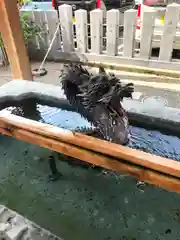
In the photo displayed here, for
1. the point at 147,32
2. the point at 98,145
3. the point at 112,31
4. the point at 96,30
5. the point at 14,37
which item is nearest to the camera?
the point at 98,145

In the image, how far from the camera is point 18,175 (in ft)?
8.13

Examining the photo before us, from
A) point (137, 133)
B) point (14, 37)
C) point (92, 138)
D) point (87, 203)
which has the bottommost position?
point (87, 203)

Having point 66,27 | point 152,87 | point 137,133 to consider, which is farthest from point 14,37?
point 152,87

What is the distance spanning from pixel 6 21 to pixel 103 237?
2.82 m

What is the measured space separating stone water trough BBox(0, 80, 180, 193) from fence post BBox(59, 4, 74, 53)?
9.92 ft

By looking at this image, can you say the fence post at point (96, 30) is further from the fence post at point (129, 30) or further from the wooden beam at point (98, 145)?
the wooden beam at point (98, 145)

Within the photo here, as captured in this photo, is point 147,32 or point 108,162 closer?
point 108,162

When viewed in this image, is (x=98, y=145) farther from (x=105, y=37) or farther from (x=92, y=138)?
(x=105, y=37)

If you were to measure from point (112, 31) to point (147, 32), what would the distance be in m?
0.73

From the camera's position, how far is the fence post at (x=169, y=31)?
14.5 ft

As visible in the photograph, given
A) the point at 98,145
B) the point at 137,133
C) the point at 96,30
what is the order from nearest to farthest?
the point at 98,145, the point at 137,133, the point at 96,30

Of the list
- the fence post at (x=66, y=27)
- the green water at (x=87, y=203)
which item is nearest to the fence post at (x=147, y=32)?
the fence post at (x=66, y=27)

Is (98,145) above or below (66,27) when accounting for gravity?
above

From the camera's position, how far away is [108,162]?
1.69 meters
